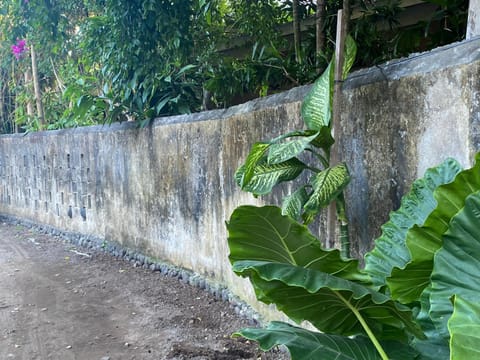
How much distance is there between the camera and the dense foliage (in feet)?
10.6

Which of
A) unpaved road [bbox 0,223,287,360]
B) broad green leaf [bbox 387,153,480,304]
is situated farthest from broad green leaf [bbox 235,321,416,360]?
unpaved road [bbox 0,223,287,360]

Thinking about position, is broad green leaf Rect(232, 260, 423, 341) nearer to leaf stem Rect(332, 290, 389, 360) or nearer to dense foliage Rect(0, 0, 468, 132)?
leaf stem Rect(332, 290, 389, 360)

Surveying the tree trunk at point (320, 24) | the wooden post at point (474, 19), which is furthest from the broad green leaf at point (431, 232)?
the tree trunk at point (320, 24)

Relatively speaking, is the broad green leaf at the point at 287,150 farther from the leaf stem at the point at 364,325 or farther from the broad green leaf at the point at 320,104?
the leaf stem at the point at 364,325

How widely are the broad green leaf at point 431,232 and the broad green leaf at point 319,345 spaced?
17 centimetres

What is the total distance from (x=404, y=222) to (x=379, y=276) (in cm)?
17

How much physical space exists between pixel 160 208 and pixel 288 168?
2826 mm

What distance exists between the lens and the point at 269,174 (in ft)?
6.89

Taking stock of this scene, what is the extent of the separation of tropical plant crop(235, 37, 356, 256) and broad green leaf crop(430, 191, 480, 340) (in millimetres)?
829

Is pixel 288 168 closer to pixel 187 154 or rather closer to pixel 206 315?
pixel 206 315

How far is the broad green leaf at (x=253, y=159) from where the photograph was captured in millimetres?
1989

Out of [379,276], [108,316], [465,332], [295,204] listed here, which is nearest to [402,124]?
[295,204]

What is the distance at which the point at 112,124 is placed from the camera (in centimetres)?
552

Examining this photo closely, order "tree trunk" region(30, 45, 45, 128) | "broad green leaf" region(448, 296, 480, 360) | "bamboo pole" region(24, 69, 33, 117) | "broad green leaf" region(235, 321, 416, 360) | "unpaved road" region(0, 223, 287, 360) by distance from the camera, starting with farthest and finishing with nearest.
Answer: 1. "bamboo pole" region(24, 69, 33, 117)
2. "tree trunk" region(30, 45, 45, 128)
3. "unpaved road" region(0, 223, 287, 360)
4. "broad green leaf" region(235, 321, 416, 360)
5. "broad green leaf" region(448, 296, 480, 360)
